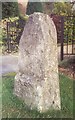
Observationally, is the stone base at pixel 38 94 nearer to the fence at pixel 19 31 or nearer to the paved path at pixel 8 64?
the paved path at pixel 8 64

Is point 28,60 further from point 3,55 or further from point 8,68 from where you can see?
point 3,55

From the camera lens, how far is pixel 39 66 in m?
4.30

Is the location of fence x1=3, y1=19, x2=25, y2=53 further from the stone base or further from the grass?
the stone base

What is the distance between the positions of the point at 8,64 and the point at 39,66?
325 centimetres

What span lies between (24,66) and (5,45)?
218 inches

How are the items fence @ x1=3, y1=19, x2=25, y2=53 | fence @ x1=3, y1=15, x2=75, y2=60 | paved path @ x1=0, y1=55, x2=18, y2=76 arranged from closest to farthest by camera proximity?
paved path @ x1=0, y1=55, x2=18, y2=76
fence @ x1=3, y1=15, x2=75, y2=60
fence @ x1=3, y1=19, x2=25, y2=53

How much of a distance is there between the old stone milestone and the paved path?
2.20 metres

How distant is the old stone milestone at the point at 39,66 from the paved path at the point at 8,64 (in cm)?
220

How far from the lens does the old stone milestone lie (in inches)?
169

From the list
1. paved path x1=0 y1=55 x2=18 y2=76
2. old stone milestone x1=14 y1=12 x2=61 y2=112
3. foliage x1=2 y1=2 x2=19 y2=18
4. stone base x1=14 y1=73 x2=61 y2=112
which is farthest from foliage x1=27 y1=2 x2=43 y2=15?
stone base x1=14 y1=73 x2=61 y2=112

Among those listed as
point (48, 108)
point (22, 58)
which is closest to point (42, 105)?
point (48, 108)

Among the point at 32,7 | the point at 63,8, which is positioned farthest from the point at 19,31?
the point at 32,7

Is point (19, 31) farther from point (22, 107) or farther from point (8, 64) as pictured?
point (22, 107)

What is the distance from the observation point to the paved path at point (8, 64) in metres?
6.92
